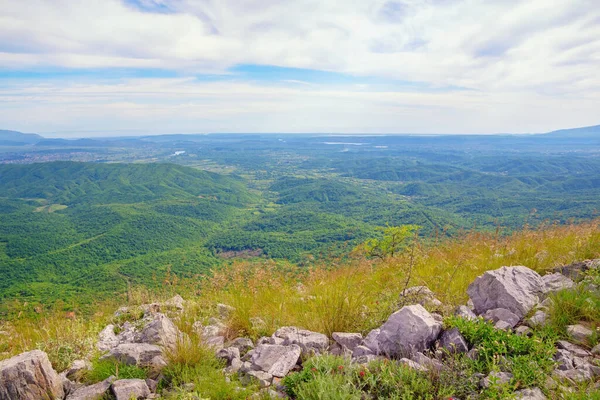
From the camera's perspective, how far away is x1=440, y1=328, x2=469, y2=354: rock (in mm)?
3727

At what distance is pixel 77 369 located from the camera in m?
4.45

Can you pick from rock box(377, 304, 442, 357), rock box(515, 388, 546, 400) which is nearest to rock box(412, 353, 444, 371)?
rock box(377, 304, 442, 357)

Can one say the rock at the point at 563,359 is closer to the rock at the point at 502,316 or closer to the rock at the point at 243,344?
the rock at the point at 502,316

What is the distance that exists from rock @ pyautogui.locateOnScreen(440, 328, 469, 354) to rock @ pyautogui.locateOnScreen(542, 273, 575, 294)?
184cm

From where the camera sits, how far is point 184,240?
128 metres

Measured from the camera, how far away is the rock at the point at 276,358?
12.8 ft

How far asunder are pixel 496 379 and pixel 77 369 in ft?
17.0

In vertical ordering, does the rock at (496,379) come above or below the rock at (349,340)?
above

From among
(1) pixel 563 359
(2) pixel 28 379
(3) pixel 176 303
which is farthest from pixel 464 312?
(2) pixel 28 379

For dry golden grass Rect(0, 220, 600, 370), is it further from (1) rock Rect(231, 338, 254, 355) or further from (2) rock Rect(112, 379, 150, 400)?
(2) rock Rect(112, 379, 150, 400)

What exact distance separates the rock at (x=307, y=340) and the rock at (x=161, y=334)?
1436mm

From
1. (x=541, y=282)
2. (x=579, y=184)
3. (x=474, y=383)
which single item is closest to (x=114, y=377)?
(x=474, y=383)

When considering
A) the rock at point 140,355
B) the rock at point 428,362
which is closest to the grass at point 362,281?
the rock at point 428,362

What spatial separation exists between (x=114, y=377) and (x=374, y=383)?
3.18 m
